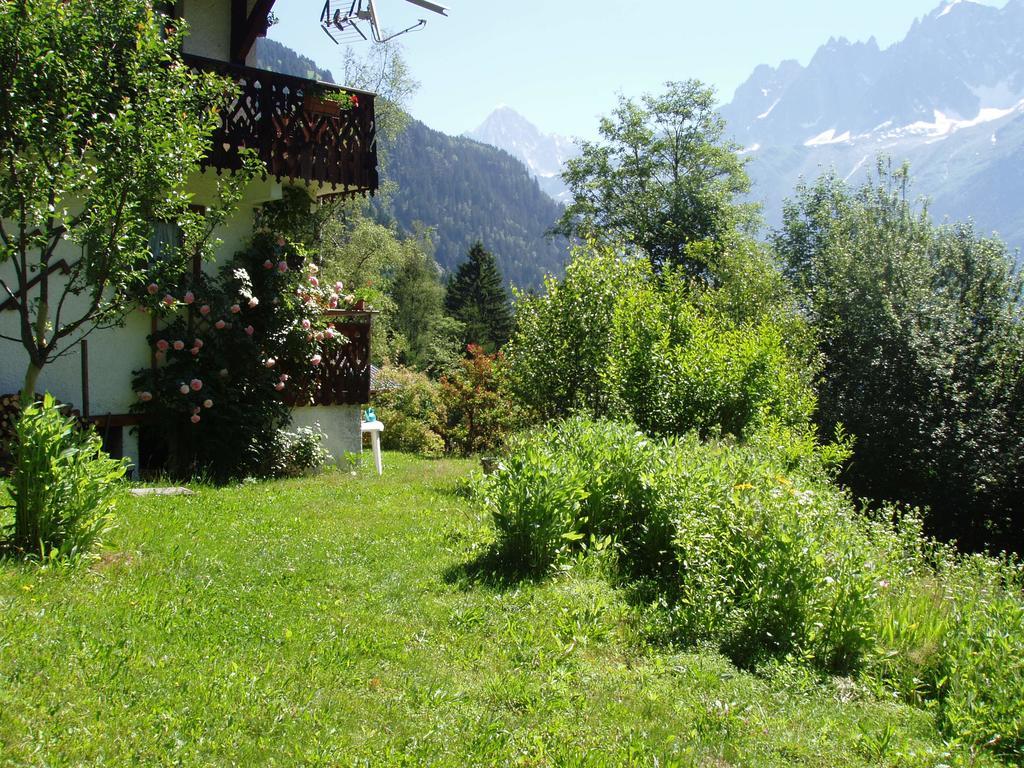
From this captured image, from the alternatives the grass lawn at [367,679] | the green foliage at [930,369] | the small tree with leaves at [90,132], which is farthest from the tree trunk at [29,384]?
the green foliage at [930,369]

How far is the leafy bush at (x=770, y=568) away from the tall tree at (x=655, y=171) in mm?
33735

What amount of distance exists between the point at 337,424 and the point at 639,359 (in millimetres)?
4643

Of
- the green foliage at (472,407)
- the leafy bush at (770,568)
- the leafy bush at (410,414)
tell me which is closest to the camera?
the leafy bush at (770,568)

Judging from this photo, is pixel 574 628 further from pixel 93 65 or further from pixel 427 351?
pixel 427 351

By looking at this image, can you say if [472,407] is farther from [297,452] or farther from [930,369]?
[930,369]

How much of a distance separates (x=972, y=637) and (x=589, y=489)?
3363 mm

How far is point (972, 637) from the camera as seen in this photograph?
5.48m

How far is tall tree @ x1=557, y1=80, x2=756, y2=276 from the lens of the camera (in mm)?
40875

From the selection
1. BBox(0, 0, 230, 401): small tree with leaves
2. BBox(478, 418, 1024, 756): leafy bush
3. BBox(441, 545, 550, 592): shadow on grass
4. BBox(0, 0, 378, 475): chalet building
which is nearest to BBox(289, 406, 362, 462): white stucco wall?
BBox(0, 0, 378, 475): chalet building

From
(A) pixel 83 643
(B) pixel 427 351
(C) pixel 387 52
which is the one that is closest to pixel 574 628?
(A) pixel 83 643

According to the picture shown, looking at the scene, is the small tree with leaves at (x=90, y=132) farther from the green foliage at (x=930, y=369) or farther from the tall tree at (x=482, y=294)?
the tall tree at (x=482, y=294)

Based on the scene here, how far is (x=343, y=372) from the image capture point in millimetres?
12688

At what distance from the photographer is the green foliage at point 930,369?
23500mm

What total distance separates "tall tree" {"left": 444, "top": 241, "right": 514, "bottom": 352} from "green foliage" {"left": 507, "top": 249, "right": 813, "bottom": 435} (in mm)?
47873
